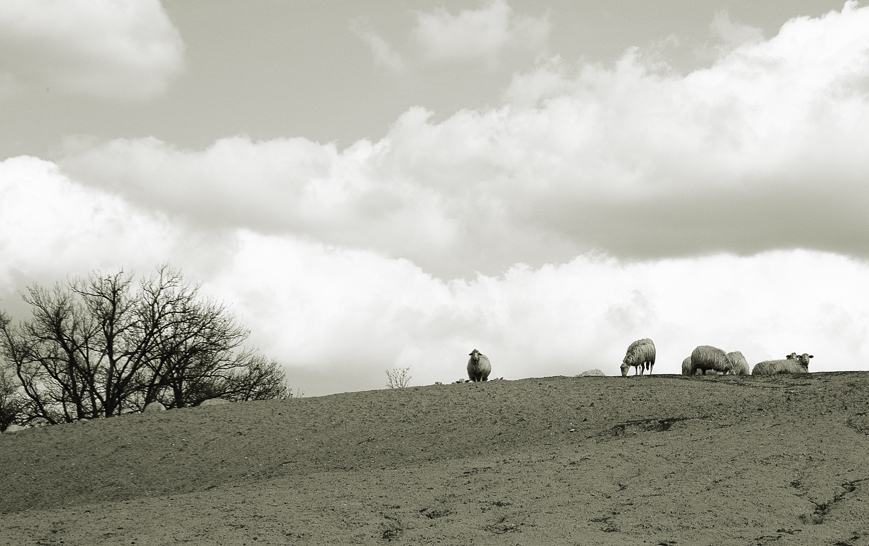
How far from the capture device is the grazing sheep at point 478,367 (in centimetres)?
2945

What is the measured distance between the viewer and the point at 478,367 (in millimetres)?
29453

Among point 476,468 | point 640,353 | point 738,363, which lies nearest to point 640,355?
point 640,353

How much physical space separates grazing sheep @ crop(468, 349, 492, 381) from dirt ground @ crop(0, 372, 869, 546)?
5.60 m

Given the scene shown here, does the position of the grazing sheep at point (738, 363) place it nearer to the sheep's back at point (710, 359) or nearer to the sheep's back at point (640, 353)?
the sheep's back at point (710, 359)

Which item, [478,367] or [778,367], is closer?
[478,367]

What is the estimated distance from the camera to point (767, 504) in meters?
12.7

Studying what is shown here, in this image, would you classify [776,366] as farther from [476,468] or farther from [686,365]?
[476,468]

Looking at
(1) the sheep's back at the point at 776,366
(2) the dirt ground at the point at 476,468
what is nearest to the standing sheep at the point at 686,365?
(1) the sheep's back at the point at 776,366

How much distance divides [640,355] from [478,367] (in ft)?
18.0

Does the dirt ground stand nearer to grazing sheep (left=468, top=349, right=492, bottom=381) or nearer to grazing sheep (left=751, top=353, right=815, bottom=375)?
grazing sheep (left=468, top=349, right=492, bottom=381)

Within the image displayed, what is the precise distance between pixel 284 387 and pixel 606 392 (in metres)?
27.4

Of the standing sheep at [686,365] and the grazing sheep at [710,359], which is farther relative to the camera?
the standing sheep at [686,365]

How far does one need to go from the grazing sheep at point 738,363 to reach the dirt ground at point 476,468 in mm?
8593

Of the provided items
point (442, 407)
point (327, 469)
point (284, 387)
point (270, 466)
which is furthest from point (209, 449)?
point (284, 387)
